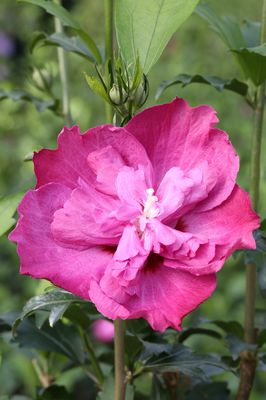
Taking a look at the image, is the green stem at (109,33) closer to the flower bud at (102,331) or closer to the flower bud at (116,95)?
the flower bud at (116,95)

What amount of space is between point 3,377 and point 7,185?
0.87 m

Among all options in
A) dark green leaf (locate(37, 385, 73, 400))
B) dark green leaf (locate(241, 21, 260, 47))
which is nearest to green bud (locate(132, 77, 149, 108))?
dark green leaf (locate(241, 21, 260, 47))

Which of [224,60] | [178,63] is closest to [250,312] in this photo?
[178,63]

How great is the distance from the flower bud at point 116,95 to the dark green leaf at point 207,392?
0.47m

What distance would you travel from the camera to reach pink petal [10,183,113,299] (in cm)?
68

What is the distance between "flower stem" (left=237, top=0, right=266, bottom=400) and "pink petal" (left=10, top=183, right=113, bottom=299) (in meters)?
0.28

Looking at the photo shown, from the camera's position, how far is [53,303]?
765mm

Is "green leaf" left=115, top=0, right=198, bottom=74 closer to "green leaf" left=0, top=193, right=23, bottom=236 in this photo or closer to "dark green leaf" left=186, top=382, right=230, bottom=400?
"green leaf" left=0, top=193, right=23, bottom=236

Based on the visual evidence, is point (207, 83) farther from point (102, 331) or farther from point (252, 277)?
point (102, 331)

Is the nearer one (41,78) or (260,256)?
(260,256)

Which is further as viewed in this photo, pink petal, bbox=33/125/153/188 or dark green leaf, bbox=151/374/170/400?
dark green leaf, bbox=151/374/170/400

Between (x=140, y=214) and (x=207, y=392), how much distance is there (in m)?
0.43

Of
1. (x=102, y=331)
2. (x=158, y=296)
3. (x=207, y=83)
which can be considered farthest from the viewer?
(x=102, y=331)

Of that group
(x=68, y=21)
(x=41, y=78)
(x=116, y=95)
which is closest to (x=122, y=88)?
(x=116, y=95)
